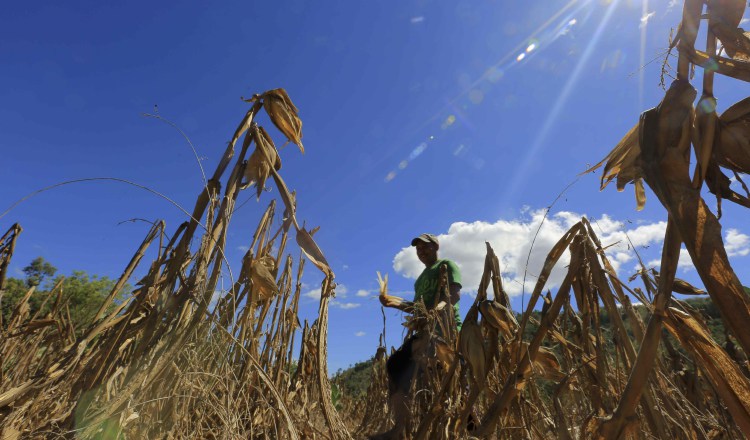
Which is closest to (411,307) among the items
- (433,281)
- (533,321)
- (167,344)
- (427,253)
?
(433,281)

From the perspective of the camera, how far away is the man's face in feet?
9.06

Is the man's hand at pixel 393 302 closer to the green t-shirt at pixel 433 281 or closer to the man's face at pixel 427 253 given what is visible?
the green t-shirt at pixel 433 281

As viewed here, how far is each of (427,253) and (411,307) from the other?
912 millimetres

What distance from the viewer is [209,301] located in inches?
30.6

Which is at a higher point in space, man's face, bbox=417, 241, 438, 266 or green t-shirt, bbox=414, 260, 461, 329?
man's face, bbox=417, 241, 438, 266

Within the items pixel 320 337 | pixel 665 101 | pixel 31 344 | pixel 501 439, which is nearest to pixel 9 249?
pixel 31 344

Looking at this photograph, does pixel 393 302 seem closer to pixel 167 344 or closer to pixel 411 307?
pixel 411 307

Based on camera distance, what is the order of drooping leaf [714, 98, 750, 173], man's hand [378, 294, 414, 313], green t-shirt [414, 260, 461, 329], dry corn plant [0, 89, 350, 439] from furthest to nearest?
1. green t-shirt [414, 260, 461, 329]
2. man's hand [378, 294, 414, 313]
3. dry corn plant [0, 89, 350, 439]
4. drooping leaf [714, 98, 750, 173]

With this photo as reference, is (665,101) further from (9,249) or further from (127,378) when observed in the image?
(9,249)

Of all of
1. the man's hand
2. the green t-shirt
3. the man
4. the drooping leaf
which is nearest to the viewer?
the drooping leaf

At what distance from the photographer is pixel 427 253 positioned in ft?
9.08

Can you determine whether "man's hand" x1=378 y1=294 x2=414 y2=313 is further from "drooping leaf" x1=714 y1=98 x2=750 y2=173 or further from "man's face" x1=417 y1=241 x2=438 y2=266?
"drooping leaf" x1=714 y1=98 x2=750 y2=173

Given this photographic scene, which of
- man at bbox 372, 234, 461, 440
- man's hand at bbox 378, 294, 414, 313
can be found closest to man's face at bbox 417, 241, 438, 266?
man at bbox 372, 234, 461, 440

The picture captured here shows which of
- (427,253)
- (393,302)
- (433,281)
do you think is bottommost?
(393,302)
